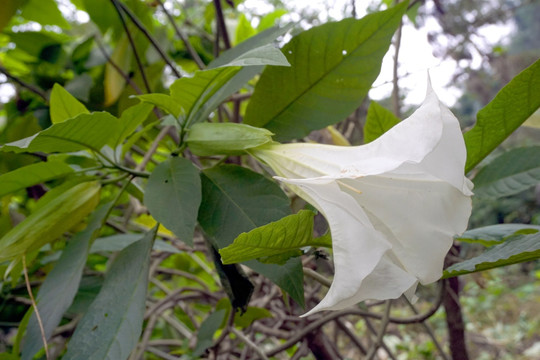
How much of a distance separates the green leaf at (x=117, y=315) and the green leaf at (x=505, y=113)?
0.38 metres

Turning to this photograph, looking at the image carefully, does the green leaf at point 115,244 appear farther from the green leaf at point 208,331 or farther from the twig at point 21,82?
the twig at point 21,82

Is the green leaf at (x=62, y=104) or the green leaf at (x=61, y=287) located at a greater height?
the green leaf at (x=62, y=104)

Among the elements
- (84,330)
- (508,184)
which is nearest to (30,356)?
(84,330)

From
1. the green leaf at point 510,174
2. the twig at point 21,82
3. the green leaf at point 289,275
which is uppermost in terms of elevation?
the twig at point 21,82

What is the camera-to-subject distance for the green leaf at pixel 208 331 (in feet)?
2.30

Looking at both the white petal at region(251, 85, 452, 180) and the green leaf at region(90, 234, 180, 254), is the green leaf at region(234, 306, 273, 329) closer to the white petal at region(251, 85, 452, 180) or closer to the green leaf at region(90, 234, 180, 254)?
the green leaf at region(90, 234, 180, 254)

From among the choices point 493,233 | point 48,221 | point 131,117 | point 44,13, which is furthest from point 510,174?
point 44,13

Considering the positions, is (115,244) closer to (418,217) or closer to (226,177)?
(226,177)

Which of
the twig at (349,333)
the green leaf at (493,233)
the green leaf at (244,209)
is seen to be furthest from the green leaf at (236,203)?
the twig at (349,333)

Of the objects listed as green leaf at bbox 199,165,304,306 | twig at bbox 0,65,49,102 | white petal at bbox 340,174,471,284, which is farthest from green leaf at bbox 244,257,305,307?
twig at bbox 0,65,49,102

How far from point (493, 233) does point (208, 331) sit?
17.4 inches

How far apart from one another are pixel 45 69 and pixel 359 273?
932 mm

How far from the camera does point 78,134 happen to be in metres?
0.44

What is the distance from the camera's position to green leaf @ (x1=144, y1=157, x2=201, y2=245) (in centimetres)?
44
